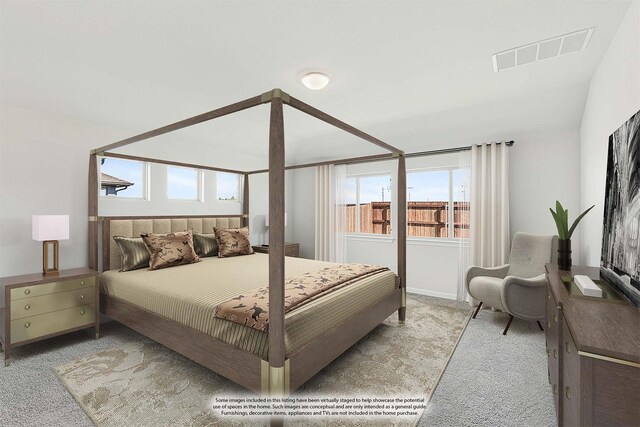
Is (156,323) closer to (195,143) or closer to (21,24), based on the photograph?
(21,24)

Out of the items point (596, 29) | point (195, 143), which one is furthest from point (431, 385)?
point (195, 143)

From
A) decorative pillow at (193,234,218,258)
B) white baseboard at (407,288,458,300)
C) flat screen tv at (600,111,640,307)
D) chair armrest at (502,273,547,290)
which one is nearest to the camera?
flat screen tv at (600,111,640,307)

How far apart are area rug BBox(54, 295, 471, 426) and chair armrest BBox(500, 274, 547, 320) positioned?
659 mm

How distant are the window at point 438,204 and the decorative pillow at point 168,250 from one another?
10.5 feet

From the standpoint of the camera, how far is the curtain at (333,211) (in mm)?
5184

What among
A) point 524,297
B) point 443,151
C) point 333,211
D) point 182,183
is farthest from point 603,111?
point 182,183

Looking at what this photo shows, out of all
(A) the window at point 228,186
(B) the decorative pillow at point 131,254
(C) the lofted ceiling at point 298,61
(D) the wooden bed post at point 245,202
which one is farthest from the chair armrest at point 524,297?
(A) the window at point 228,186

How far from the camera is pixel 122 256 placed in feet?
10.5

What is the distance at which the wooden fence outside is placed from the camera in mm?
4172

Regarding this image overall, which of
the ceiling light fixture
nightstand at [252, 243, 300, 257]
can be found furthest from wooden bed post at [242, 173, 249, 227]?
the ceiling light fixture

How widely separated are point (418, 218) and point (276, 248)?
11.3ft

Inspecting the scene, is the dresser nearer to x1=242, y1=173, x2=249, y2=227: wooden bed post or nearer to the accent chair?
the accent chair

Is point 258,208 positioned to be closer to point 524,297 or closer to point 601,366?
point 524,297

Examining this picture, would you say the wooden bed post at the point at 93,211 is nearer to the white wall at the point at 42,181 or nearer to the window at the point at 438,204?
the white wall at the point at 42,181
